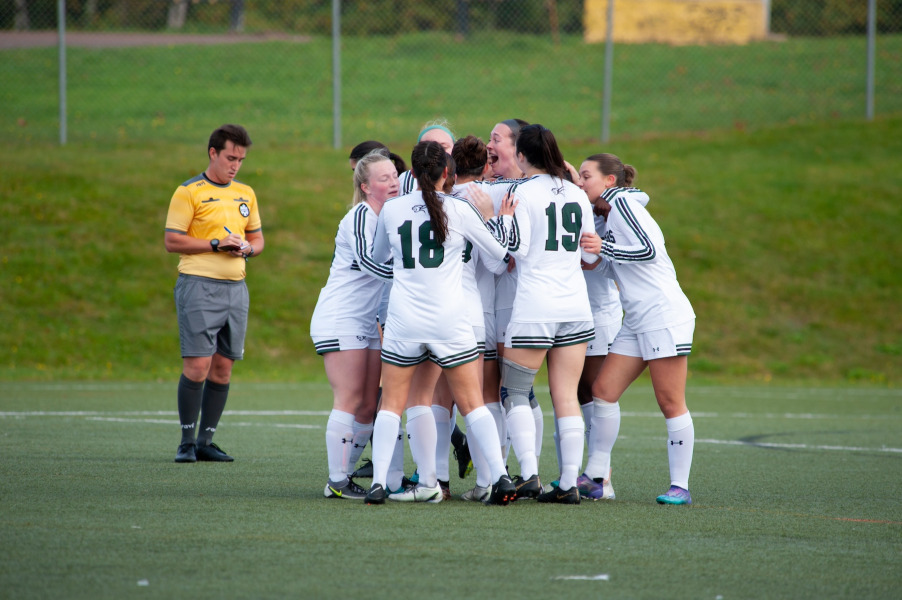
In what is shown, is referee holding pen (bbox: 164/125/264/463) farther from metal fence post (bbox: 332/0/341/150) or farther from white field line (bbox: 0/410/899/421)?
metal fence post (bbox: 332/0/341/150)

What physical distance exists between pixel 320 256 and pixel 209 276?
28.0ft

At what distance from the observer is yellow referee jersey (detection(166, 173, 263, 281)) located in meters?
6.95

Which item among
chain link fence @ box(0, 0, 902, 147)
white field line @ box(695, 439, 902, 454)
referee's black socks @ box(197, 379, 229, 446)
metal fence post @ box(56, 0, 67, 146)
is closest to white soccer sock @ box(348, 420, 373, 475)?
referee's black socks @ box(197, 379, 229, 446)

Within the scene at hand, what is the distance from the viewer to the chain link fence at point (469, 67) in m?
18.2

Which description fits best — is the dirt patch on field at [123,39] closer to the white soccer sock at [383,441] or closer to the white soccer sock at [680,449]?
the white soccer sock at [383,441]

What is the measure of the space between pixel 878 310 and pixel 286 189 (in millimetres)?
9640

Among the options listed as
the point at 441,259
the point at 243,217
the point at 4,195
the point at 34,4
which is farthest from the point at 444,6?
the point at 441,259

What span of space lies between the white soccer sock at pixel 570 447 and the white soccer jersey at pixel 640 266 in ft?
2.07

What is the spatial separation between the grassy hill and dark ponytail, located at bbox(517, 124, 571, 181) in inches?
338

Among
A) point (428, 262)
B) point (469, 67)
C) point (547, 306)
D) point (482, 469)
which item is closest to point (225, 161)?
point (428, 262)

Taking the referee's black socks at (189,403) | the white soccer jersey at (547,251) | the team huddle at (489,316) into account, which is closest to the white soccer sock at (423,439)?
the team huddle at (489,316)

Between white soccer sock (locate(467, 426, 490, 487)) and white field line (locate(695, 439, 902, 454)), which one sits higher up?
white soccer sock (locate(467, 426, 490, 487))

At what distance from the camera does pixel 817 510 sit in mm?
5297

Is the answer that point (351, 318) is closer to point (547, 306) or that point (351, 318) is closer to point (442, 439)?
point (442, 439)
